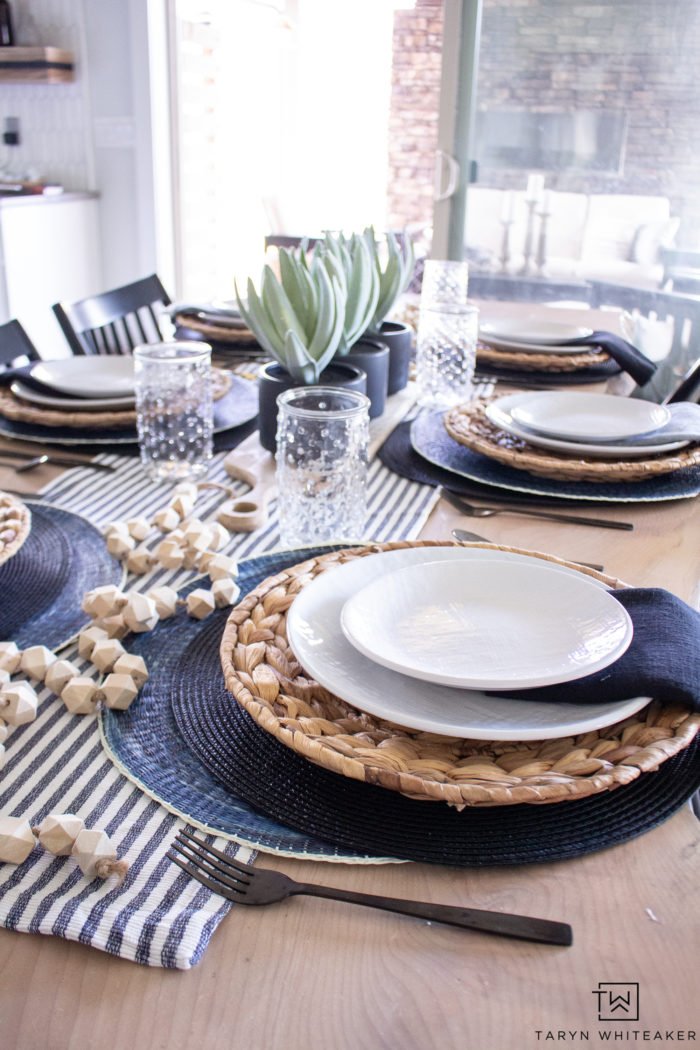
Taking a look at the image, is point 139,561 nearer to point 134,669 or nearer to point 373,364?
point 134,669

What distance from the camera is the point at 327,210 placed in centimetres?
615

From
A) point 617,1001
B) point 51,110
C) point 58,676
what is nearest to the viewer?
point 617,1001

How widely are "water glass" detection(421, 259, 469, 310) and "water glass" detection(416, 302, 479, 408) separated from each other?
25 cm

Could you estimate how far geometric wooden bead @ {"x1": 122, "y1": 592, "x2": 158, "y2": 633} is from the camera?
641mm

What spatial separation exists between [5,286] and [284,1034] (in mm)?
3576

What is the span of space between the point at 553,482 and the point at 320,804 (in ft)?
1.99

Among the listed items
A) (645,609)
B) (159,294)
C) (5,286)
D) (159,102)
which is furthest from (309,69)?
(645,609)

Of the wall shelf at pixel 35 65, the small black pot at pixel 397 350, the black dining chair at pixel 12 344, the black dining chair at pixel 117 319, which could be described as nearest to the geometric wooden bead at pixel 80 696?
the small black pot at pixel 397 350

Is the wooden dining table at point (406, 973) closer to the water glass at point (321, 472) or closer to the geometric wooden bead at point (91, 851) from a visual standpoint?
the geometric wooden bead at point (91, 851)

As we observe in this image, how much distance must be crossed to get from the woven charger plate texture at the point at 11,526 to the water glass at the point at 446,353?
71 centimetres

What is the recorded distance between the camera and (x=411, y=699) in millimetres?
523

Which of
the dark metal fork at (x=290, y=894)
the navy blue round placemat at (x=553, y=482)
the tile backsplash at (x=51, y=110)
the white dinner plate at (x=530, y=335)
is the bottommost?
the dark metal fork at (x=290, y=894)

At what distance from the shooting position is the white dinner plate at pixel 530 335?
1.53 meters

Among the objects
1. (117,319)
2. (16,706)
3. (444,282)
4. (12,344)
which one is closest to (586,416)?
(444,282)
